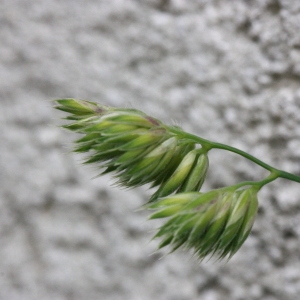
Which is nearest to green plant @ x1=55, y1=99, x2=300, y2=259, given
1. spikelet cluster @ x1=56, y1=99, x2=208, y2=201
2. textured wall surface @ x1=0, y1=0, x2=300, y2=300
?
spikelet cluster @ x1=56, y1=99, x2=208, y2=201

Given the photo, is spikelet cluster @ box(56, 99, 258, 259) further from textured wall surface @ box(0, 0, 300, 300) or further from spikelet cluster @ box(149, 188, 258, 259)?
textured wall surface @ box(0, 0, 300, 300)

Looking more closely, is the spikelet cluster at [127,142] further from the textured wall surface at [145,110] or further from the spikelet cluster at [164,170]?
the textured wall surface at [145,110]

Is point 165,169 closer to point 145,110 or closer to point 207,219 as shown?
point 207,219

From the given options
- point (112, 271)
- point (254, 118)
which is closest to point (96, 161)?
point (254, 118)

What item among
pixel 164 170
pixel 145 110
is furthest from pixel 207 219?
pixel 145 110

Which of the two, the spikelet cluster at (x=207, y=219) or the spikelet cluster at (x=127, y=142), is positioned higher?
the spikelet cluster at (x=127, y=142)

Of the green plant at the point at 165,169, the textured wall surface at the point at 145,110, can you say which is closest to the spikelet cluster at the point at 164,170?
the green plant at the point at 165,169

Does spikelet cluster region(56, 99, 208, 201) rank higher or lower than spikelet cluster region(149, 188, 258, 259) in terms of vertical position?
higher

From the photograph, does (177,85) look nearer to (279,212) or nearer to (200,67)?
(200,67)

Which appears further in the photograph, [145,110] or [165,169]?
[145,110]
